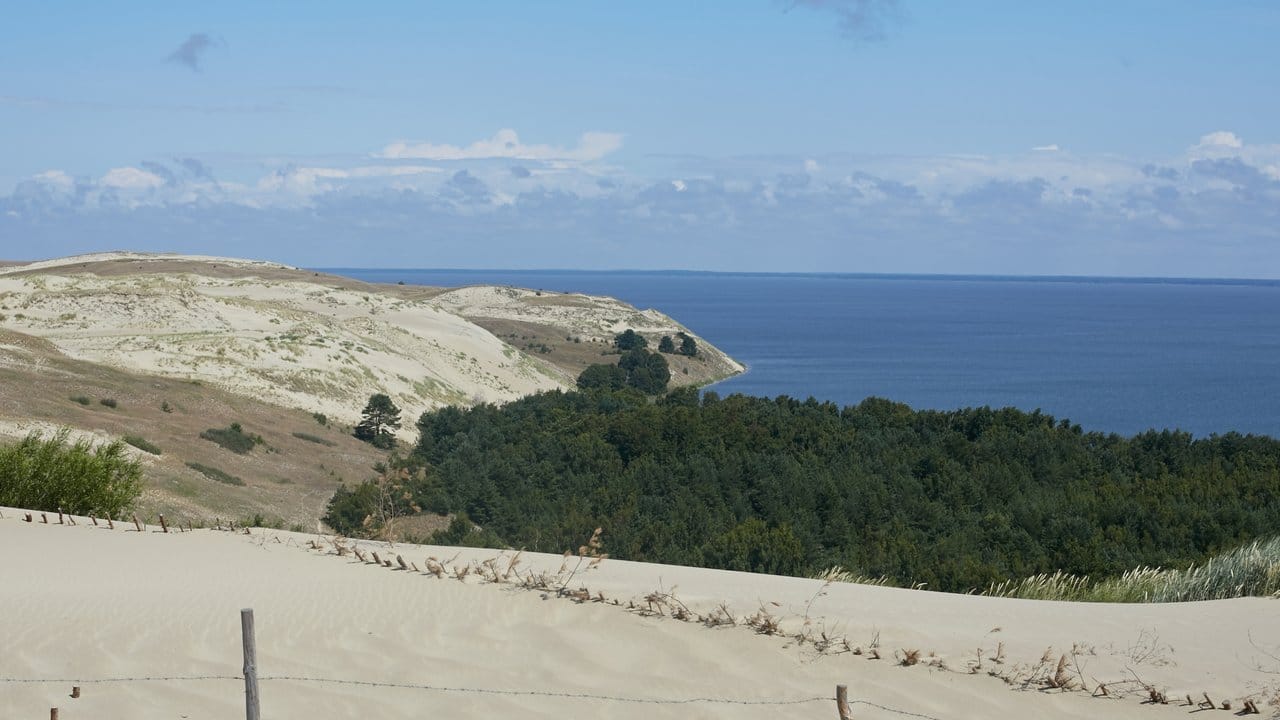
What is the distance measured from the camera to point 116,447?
20.4 metres

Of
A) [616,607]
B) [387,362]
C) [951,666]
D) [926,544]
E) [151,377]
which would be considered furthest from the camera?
[387,362]

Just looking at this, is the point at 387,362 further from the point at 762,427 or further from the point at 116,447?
the point at 116,447

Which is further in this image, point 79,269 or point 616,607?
point 79,269

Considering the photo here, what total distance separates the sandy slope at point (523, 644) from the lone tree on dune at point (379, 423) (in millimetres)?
39275

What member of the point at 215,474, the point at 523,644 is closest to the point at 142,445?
the point at 215,474

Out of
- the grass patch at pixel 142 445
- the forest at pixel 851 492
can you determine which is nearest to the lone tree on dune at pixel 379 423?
the forest at pixel 851 492

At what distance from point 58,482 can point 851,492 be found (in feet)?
51.2

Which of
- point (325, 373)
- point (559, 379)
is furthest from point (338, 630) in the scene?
point (559, 379)

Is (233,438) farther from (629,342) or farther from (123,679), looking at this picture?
(629,342)

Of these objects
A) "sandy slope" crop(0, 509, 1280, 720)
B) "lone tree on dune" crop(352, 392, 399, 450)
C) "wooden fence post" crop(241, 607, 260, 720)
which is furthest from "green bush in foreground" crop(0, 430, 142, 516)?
"lone tree on dune" crop(352, 392, 399, 450)

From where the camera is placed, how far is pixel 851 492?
26.0 meters

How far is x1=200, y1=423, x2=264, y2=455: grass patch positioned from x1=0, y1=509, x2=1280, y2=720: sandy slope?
2780 cm

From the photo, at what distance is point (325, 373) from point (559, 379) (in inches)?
1129

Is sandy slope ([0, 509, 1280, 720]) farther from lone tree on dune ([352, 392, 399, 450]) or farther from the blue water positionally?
the blue water
